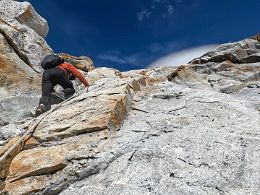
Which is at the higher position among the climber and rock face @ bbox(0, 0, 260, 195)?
the climber

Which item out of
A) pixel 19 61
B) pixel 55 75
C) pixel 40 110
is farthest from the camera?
pixel 19 61

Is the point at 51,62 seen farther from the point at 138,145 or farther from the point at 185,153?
the point at 185,153

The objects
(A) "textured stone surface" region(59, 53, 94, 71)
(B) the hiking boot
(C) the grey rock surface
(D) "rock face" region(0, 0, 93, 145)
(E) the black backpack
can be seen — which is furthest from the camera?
(A) "textured stone surface" region(59, 53, 94, 71)

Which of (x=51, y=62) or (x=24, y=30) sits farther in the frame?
(x=24, y=30)

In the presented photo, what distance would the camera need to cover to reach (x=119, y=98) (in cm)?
1347

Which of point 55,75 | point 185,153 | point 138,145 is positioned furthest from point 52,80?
point 185,153

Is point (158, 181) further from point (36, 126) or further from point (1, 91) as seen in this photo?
point (1, 91)

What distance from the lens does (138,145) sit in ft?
35.8

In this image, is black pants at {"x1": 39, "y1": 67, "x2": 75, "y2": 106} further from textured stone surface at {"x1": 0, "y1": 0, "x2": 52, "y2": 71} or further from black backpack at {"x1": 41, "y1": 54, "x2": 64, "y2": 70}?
textured stone surface at {"x1": 0, "y1": 0, "x2": 52, "y2": 71}

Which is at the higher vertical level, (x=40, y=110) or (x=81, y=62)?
(x=81, y=62)

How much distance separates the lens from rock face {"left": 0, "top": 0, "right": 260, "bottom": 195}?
9109 millimetres

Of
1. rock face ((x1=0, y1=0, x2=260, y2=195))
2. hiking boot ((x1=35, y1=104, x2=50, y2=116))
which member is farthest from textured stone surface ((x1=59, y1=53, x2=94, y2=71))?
hiking boot ((x1=35, y1=104, x2=50, y2=116))

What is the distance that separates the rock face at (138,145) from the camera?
9.11 metres

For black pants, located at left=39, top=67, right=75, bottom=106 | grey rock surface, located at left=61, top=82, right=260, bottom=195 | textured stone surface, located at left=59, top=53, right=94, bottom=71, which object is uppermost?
textured stone surface, located at left=59, top=53, right=94, bottom=71
